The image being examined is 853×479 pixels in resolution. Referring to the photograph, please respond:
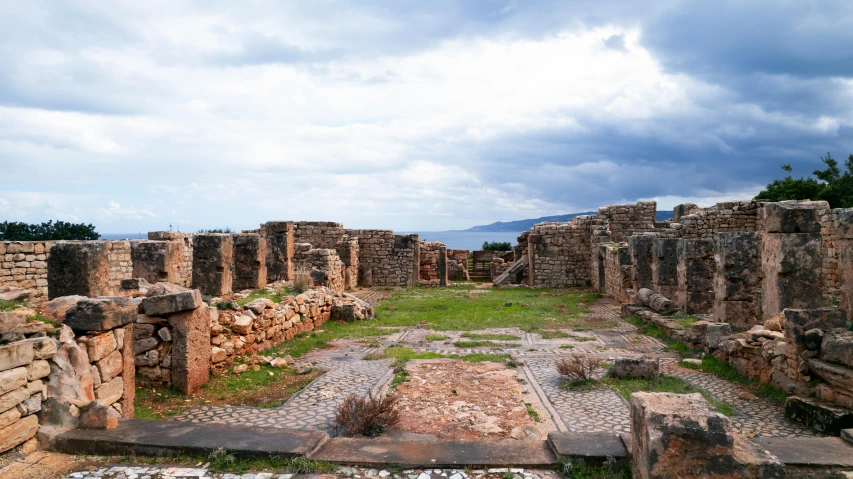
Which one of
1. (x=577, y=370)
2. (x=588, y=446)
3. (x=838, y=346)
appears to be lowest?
(x=577, y=370)

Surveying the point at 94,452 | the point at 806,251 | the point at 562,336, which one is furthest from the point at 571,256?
the point at 94,452

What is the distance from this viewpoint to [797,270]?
919cm

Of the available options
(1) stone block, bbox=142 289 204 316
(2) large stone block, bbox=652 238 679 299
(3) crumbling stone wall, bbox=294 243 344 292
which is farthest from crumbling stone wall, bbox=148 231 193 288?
(2) large stone block, bbox=652 238 679 299

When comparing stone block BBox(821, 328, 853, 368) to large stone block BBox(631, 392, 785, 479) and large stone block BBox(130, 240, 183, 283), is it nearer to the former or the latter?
large stone block BBox(631, 392, 785, 479)

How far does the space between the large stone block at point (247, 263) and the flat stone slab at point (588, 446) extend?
428 inches

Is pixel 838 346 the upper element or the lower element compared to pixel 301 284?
lower

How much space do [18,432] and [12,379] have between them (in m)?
0.46

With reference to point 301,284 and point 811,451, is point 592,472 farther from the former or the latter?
point 301,284

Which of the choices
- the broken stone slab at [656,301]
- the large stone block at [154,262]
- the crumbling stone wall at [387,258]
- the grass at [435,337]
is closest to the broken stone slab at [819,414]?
the grass at [435,337]

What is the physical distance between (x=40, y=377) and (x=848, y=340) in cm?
847

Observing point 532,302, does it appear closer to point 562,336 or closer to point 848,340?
point 562,336

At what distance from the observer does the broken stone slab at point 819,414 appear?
18.5ft

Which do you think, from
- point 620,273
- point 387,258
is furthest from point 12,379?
point 387,258

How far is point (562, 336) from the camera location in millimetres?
12227
